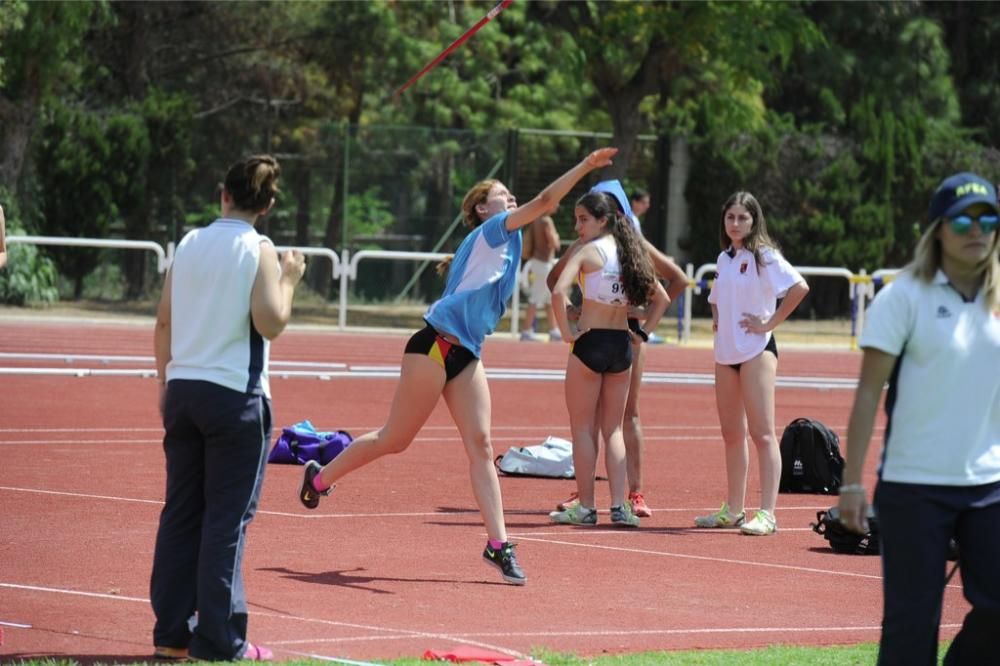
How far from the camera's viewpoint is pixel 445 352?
8766 mm

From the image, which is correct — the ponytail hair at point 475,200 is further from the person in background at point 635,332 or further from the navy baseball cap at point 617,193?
the navy baseball cap at point 617,193

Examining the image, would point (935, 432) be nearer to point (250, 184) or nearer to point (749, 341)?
point (250, 184)

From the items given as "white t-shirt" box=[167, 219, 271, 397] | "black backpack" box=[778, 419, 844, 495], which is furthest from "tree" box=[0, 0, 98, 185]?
"white t-shirt" box=[167, 219, 271, 397]

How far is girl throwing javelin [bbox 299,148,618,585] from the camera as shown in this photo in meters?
8.66

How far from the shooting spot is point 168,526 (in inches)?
268

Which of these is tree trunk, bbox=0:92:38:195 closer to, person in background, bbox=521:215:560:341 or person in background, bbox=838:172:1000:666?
person in background, bbox=521:215:560:341

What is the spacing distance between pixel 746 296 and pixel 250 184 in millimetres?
4660

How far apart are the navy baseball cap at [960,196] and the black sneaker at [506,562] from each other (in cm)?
349

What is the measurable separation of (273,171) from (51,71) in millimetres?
25554

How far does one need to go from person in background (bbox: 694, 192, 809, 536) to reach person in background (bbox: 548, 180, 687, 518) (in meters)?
0.52

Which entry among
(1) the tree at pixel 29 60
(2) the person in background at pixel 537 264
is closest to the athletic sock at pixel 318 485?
(2) the person in background at pixel 537 264

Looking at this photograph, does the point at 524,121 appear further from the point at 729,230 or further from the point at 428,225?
the point at 729,230

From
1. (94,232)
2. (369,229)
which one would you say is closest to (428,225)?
(369,229)

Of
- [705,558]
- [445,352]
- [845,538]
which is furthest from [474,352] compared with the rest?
[845,538]
